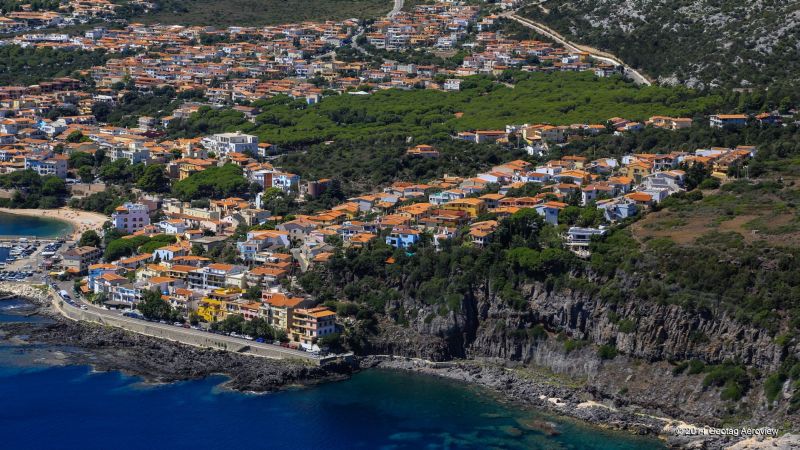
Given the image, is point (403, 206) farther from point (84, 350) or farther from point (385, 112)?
point (385, 112)

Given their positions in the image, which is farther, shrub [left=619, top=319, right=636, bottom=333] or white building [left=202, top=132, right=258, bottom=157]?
white building [left=202, top=132, right=258, bottom=157]

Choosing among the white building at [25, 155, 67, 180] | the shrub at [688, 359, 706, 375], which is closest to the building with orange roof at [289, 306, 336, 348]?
the shrub at [688, 359, 706, 375]

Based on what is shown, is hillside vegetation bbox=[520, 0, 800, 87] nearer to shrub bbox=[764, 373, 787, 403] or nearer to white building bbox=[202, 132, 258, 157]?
white building bbox=[202, 132, 258, 157]

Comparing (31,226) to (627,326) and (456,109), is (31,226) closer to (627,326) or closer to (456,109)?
(456,109)

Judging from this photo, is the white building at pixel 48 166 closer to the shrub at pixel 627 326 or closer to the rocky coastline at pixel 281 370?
the rocky coastline at pixel 281 370

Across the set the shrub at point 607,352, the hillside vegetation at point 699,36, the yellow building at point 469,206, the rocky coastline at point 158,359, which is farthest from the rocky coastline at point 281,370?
the hillside vegetation at point 699,36

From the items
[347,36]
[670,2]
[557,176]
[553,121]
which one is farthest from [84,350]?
[347,36]

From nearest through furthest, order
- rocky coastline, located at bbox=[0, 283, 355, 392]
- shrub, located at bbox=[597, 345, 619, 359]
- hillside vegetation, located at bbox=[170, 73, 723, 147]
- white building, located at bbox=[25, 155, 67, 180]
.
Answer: shrub, located at bbox=[597, 345, 619, 359], rocky coastline, located at bbox=[0, 283, 355, 392], hillside vegetation, located at bbox=[170, 73, 723, 147], white building, located at bbox=[25, 155, 67, 180]
